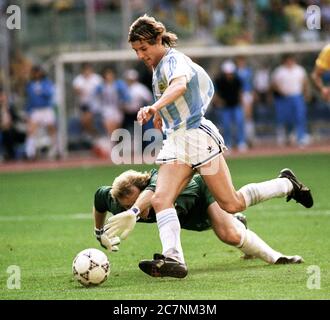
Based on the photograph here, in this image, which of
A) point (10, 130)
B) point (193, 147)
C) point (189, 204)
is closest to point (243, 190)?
point (189, 204)

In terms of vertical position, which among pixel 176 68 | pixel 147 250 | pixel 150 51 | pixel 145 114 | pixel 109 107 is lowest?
pixel 109 107

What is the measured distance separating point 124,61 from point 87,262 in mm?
17975

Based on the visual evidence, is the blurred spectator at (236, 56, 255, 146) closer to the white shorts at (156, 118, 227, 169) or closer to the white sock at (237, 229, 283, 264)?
the white sock at (237, 229, 283, 264)

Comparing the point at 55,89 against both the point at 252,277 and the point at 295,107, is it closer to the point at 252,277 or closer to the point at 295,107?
the point at 295,107

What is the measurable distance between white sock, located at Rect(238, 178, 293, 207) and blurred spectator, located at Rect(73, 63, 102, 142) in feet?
52.2

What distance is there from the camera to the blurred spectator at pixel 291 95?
2538 centimetres

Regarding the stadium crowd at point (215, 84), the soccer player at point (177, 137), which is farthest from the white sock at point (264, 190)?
the stadium crowd at point (215, 84)

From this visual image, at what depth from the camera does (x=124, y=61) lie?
26172 millimetres

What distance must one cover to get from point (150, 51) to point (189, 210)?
1601 mm

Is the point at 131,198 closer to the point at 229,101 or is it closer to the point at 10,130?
the point at 10,130

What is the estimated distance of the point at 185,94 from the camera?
8.77 metres

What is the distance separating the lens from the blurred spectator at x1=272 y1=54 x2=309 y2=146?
25.4 meters

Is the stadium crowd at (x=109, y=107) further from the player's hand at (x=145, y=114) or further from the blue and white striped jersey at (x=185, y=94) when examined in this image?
the player's hand at (x=145, y=114)
